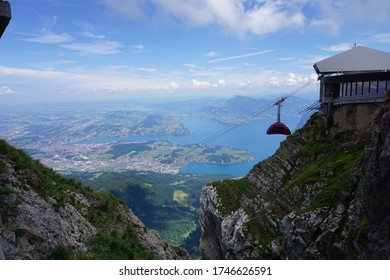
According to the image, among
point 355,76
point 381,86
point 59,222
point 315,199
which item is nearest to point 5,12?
point 59,222

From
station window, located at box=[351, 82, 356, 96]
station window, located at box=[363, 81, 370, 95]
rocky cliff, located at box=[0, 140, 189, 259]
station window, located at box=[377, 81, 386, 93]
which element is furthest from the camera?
station window, located at box=[351, 82, 356, 96]

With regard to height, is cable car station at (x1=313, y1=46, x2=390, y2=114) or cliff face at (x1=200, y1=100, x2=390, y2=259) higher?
cable car station at (x1=313, y1=46, x2=390, y2=114)

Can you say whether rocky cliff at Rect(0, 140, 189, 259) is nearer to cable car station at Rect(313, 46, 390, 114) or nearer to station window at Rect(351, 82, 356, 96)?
cable car station at Rect(313, 46, 390, 114)

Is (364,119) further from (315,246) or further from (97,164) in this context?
(97,164)

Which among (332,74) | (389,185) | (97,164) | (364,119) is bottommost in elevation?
(97,164)

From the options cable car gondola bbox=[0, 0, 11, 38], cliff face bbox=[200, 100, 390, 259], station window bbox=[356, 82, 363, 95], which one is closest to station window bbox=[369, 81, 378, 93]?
station window bbox=[356, 82, 363, 95]

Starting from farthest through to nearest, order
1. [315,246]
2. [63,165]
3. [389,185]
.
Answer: [63,165]
[315,246]
[389,185]

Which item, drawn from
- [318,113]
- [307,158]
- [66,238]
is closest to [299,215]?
[307,158]

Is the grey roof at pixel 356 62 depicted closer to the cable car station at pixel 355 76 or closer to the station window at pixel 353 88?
the cable car station at pixel 355 76
